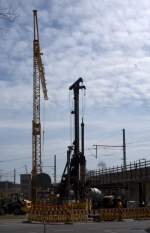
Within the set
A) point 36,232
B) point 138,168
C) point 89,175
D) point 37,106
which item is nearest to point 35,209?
point 36,232

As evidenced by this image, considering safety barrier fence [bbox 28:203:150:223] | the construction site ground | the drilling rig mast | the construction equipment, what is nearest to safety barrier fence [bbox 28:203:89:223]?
safety barrier fence [bbox 28:203:150:223]

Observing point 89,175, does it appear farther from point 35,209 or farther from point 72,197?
point 35,209

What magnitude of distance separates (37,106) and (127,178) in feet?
105

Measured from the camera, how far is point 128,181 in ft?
231

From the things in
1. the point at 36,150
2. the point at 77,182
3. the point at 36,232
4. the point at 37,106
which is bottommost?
the point at 36,232

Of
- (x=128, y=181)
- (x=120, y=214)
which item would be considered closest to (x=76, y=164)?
(x=120, y=214)

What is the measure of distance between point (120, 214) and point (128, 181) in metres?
26.4

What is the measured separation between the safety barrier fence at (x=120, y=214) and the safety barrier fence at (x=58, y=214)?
4.06 ft

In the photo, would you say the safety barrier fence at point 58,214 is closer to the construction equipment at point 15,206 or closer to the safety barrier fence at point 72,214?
the safety barrier fence at point 72,214

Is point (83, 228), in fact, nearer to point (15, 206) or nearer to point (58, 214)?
point (58, 214)

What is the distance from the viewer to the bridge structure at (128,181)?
217ft

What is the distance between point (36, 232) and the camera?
97.0 feet

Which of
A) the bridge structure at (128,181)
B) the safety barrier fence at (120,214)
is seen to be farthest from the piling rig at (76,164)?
the bridge structure at (128,181)

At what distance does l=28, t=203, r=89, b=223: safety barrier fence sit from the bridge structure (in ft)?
59.6
